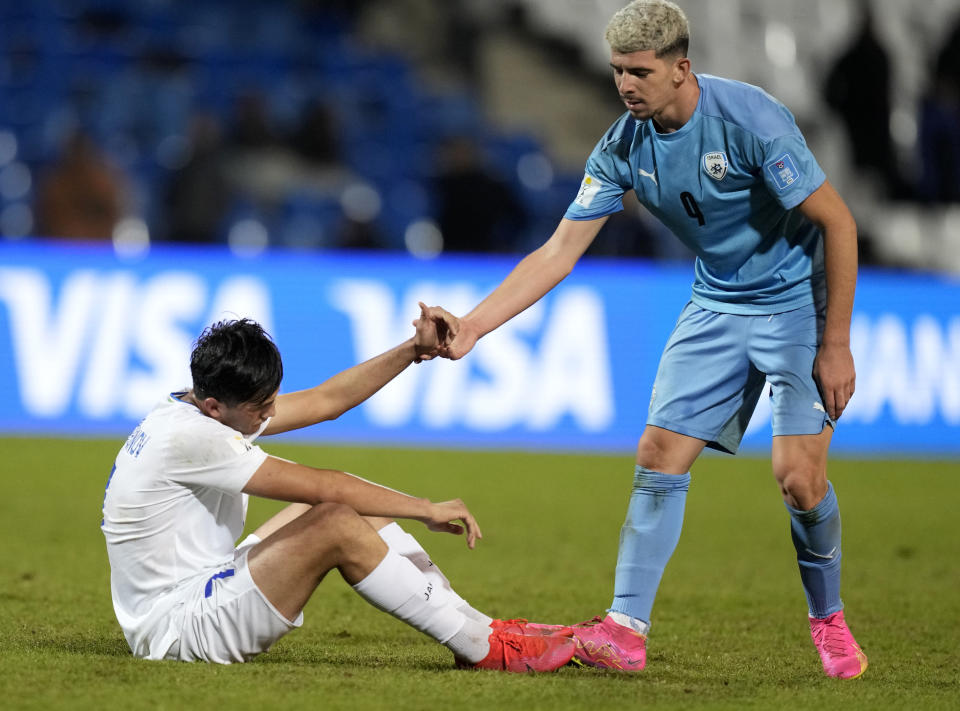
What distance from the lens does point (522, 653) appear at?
158 inches

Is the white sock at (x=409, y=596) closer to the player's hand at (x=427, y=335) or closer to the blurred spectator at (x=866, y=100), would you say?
the player's hand at (x=427, y=335)

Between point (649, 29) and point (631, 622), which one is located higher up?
point (649, 29)

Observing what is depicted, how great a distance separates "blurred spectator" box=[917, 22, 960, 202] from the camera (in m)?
14.1

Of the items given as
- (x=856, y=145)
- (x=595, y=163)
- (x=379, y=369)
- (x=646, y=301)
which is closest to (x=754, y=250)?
(x=595, y=163)

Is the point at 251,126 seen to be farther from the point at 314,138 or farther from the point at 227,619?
the point at 227,619

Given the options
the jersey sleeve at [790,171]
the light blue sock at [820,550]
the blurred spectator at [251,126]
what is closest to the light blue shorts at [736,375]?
the light blue sock at [820,550]

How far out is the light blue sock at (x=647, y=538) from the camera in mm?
4285

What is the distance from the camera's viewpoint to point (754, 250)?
14.3 ft

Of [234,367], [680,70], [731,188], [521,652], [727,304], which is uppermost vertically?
[680,70]

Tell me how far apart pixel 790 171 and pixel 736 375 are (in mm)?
711

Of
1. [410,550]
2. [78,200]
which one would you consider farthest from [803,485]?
[78,200]

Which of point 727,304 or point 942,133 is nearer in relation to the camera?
point 727,304

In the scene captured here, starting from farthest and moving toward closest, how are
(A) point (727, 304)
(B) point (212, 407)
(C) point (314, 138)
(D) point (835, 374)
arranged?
(C) point (314, 138), (A) point (727, 304), (D) point (835, 374), (B) point (212, 407)

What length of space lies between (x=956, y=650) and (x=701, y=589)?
134cm
